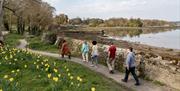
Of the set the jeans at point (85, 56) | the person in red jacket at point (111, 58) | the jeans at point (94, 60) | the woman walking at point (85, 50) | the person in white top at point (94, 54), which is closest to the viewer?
the person in red jacket at point (111, 58)

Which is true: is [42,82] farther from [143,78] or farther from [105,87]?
[143,78]

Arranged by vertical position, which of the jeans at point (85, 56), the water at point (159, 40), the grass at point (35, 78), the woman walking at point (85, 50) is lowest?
the water at point (159, 40)

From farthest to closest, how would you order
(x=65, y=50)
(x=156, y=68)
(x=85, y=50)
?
(x=65, y=50) → (x=85, y=50) → (x=156, y=68)

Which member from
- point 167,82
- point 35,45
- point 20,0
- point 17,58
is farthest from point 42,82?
point 20,0

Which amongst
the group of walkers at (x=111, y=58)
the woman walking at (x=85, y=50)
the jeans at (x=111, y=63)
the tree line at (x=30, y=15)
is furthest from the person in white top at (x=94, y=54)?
the tree line at (x=30, y=15)

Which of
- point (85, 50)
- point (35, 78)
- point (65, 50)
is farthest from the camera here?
point (65, 50)

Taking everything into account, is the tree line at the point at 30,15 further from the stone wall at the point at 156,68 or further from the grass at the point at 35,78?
the grass at the point at 35,78

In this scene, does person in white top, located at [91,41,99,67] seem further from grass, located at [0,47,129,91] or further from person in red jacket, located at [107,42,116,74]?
grass, located at [0,47,129,91]

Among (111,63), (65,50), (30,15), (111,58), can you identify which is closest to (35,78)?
(111,58)

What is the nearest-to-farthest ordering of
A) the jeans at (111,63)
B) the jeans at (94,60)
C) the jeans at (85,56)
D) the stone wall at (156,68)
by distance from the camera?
1. the stone wall at (156,68)
2. the jeans at (111,63)
3. the jeans at (94,60)
4. the jeans at (85,56)

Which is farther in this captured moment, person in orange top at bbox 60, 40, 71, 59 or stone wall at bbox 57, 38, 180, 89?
person in orange top at bbox 60, 40, 71, 59

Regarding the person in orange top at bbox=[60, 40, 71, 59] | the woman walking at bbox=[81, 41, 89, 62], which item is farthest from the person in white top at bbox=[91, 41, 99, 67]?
the person in orange top at bbox=[60, 40, 71, 59]

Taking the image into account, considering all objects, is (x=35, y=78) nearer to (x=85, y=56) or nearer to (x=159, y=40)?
(x=85, y=56)

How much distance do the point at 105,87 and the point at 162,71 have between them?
4480 mm
